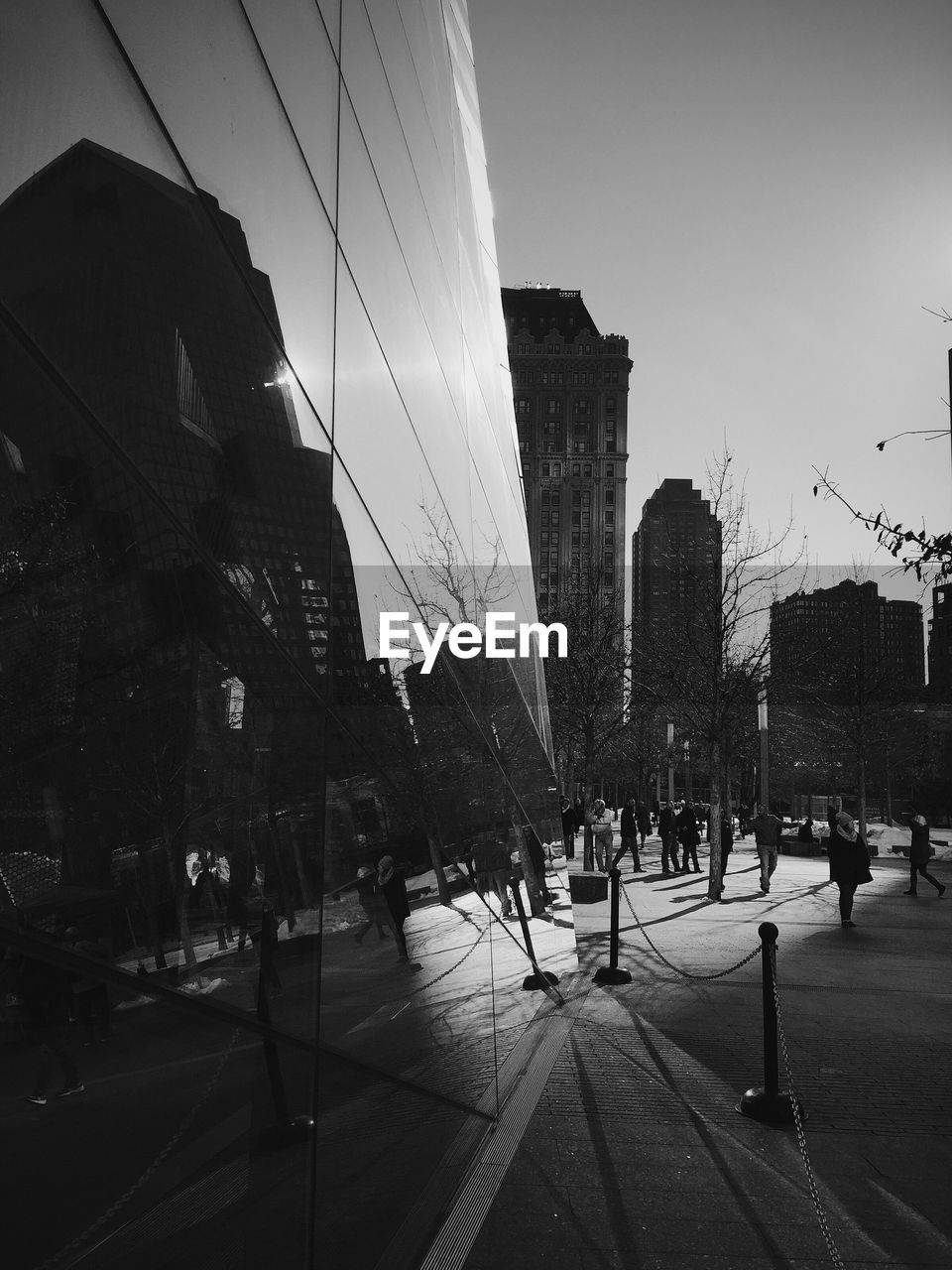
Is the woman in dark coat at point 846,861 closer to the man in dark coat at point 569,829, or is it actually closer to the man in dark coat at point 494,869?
the man in dark coat at point 494,869

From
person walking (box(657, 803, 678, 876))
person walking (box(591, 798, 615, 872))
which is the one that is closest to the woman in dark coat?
person walking (box(591, 798, 615, 872))

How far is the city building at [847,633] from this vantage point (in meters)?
27.7

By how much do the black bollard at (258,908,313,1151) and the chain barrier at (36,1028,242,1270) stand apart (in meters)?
0.16

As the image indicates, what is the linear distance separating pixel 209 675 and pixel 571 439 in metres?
144

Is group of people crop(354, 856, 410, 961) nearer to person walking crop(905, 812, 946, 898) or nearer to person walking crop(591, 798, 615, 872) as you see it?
person walking crop(905, 812, 946, 898)

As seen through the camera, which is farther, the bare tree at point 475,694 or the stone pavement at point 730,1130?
the bare tree at point 475,694

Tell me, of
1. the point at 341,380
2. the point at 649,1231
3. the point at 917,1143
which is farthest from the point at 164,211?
the point at 917,1143

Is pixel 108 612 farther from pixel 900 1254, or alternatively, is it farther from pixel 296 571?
pixel 900 1254

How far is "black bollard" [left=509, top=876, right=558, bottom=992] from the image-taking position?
23.6ft

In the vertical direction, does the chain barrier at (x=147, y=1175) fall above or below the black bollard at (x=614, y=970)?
above

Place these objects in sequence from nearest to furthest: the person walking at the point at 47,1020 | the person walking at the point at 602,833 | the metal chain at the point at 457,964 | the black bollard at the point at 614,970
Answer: the person walking at the point at 47,1020 → the metal chain at the point at 457,964 → the black bollard at the point at 614,970 → the person walking at the point at 602,833

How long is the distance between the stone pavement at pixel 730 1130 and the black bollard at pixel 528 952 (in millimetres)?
512

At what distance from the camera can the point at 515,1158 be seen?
529cm

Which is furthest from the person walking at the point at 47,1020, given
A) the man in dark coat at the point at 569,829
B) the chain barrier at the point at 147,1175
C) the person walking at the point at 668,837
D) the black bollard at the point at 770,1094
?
the man in dark coat at the point at 569,829
